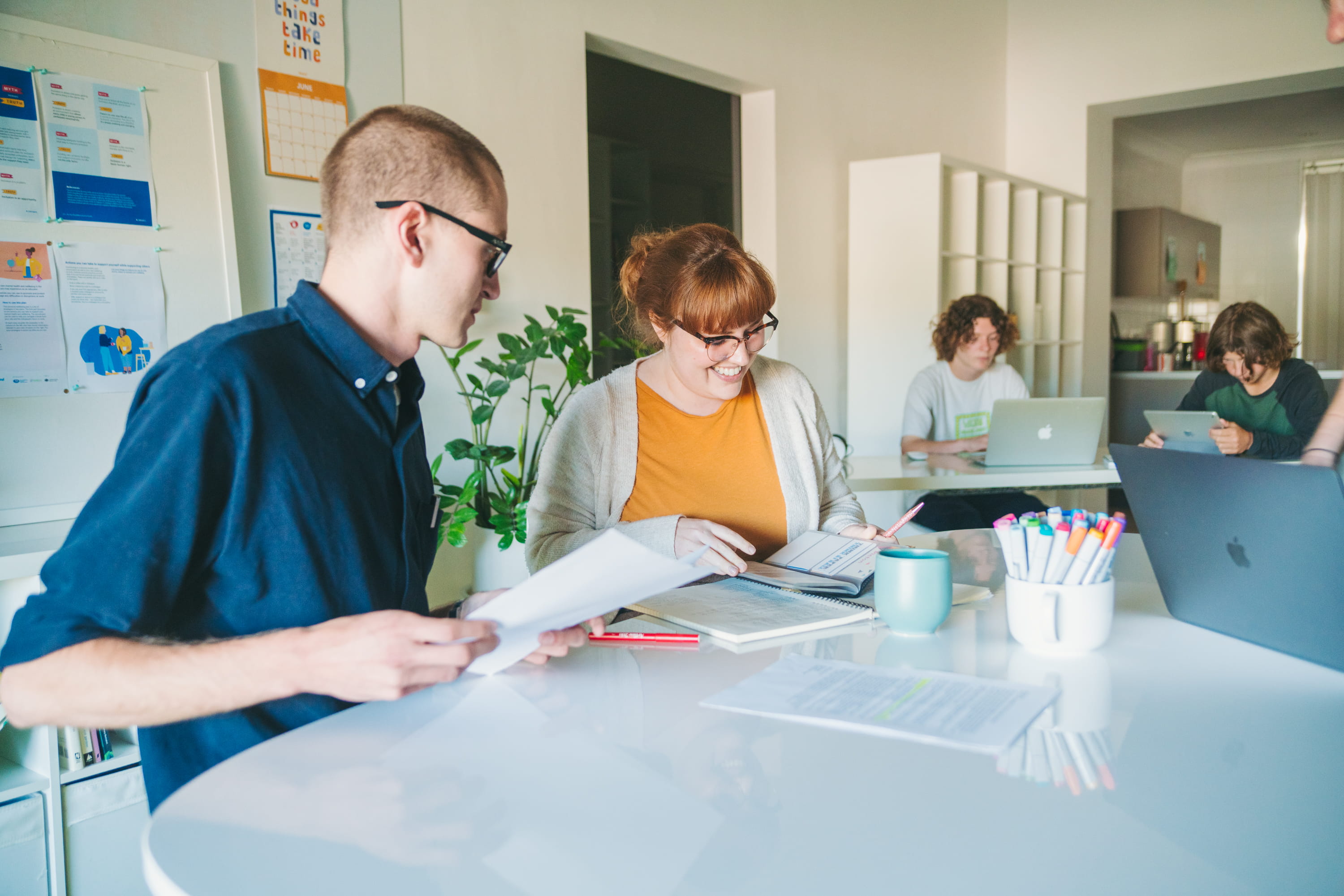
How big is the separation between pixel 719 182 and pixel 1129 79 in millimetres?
2816

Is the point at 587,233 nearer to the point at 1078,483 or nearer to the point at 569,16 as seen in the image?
the point at 569,16

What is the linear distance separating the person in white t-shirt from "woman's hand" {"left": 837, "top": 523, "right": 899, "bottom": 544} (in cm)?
210

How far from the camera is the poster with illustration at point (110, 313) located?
87.2 inches

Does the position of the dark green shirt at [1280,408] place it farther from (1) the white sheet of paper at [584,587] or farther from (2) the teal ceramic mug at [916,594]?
(1) the white sheet of paper at [584,587]

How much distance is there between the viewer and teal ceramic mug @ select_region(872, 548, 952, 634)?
1.17 m

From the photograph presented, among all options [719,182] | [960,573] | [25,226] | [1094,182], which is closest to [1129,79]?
[1094,182]

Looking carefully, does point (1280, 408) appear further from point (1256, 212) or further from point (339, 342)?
point (1256, 212)

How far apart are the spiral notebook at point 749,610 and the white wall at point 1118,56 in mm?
5304

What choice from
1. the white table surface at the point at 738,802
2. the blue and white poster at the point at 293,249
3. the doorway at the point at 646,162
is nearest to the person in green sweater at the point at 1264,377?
the doorway at the point at 646,162

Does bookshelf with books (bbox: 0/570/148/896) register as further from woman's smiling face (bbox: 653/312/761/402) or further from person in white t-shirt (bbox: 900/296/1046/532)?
person in white t-shirt (bbox: 900/296/1046/532)

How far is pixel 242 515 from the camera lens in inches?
37.2

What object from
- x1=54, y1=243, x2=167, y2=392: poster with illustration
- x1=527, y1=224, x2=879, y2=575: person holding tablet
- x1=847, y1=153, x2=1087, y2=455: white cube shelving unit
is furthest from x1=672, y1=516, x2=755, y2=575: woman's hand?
x1=847, y1=153, x2=1087, y2=455: white cube shelving unit

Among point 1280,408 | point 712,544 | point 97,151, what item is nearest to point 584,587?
point 712,544

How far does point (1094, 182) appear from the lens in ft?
19.8
